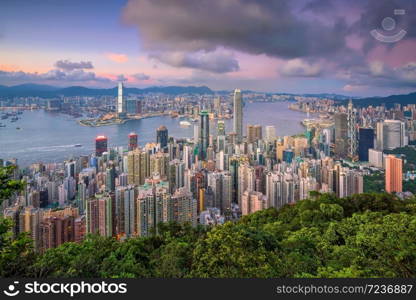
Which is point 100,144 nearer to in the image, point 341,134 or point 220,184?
point 220,184

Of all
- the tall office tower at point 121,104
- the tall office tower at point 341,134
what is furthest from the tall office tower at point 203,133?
the tall office tower at point 341,134

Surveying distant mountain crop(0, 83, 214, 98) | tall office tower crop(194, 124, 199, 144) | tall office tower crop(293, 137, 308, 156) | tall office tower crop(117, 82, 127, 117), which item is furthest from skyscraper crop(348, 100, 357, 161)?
tall office tower crop(117, 82, 127, 117)

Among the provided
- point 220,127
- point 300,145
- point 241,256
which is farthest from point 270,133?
point 241,256

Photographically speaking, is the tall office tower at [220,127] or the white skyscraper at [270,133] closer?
the white skyscraper at [270,133]

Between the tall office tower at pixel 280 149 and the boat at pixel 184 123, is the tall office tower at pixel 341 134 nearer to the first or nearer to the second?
the tall office tower at pixel 280 149

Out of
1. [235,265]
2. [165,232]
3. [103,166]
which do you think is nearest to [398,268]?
[235,265]

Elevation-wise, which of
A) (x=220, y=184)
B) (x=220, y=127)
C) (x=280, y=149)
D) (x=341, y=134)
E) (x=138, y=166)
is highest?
(x=220, y=127)

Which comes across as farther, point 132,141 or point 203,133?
point 203,133

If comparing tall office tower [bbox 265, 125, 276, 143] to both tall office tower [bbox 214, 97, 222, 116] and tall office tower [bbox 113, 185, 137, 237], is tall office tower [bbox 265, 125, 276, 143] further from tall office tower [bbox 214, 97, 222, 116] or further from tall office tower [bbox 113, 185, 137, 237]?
tall office tower [bbox 113, 185, 137, 237]
